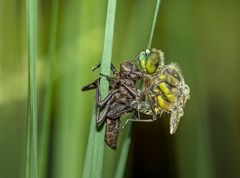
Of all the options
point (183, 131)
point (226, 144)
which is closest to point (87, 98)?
point (183, 131)

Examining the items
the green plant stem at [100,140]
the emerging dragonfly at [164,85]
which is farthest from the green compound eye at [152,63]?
the green plant stem at [100,140]

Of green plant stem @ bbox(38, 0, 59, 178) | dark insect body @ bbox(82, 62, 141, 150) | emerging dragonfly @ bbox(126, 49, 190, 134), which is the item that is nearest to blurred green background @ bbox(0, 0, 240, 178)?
green plant stem @ bbox(38, 0, 59, 178)

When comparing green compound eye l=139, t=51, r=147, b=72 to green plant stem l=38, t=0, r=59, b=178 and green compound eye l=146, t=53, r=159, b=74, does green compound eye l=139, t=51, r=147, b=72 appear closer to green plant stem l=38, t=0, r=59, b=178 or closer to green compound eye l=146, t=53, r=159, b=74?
green compound eye l=146, t=53, r=159, b=74

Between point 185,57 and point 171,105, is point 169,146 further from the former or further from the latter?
point 171,105

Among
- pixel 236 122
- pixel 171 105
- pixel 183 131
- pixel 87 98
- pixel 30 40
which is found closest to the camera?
pixel 30 40

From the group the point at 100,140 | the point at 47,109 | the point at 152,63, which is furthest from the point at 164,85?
the point at 47,109

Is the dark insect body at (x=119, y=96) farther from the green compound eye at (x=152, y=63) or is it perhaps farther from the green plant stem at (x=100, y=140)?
the green plant stem at (x=100, y=140)

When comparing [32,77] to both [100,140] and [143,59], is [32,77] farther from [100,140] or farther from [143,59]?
[143,59]

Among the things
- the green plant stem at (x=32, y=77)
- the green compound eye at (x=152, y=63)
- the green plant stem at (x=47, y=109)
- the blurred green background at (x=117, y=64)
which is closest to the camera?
the green plant stem at (x=32, y=77)
